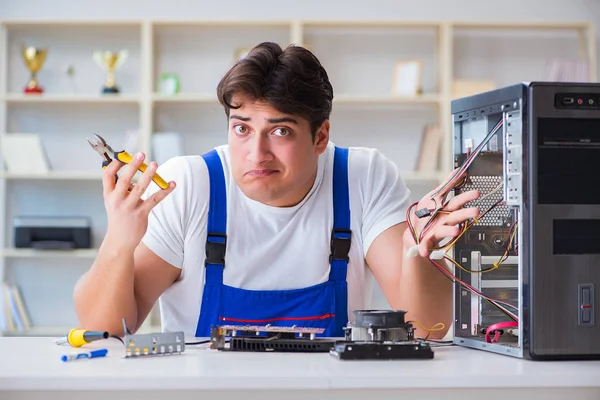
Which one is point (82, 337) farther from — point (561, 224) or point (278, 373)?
point (561, 224)

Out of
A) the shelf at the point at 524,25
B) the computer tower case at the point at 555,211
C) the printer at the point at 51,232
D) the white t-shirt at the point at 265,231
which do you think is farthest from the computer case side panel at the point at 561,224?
the printer at the point at 51,232

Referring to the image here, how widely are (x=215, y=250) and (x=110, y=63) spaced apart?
9.09ft

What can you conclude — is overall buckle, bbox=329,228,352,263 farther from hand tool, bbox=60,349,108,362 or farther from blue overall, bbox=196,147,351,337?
hand tool, bbox=60,349,108,362

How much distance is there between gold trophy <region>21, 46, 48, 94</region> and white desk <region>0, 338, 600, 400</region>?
3511mm

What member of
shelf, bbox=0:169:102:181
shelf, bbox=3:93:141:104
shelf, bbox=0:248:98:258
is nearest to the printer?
shelf, bbox=0:248:98:258

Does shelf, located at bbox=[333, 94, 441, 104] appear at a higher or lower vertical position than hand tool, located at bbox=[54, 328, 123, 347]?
higher

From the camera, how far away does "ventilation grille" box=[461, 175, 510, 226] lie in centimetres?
154

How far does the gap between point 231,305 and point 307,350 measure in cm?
61

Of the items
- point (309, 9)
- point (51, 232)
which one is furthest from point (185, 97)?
point (51, 232)

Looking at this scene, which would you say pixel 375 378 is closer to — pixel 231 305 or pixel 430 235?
pixel 430 235

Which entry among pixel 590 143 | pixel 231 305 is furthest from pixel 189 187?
pixel 590 143

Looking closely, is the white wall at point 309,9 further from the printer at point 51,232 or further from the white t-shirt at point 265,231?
the white t-shirt at point 265,231

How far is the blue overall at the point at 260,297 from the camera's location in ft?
6.48

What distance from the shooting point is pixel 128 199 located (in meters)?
1.61
